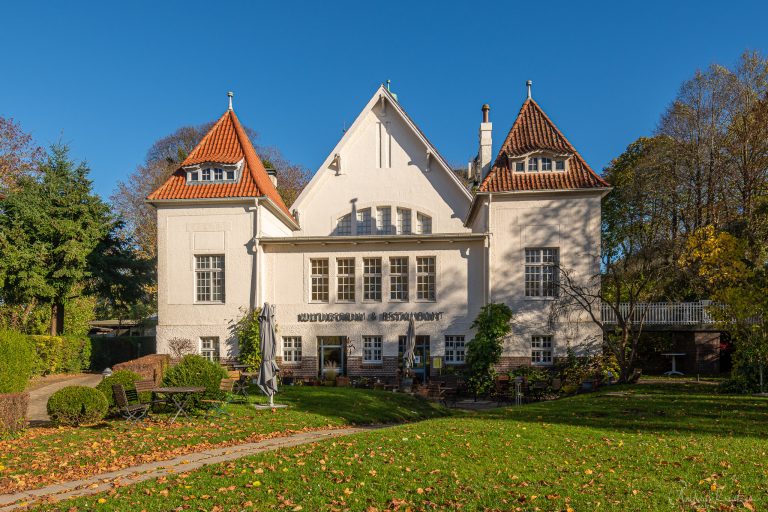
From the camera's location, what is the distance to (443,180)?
26406mm

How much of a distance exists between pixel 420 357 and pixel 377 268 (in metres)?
4.18

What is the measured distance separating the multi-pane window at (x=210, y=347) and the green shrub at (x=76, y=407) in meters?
9.85

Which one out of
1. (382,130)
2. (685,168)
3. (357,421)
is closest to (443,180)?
(382,130)

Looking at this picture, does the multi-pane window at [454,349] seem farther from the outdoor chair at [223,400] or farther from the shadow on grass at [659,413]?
the outdoor chair at [223,400]

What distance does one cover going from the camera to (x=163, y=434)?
10797 millimetres

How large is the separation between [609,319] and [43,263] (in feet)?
88.1

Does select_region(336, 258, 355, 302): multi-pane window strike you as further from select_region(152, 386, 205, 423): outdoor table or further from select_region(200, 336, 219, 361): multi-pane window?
select_region(152, 386, 205, 423): outdoor table

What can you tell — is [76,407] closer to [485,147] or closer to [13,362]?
[13,362]

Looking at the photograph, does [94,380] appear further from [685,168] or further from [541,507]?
[685,168]

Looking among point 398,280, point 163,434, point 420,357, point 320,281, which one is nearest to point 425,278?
point 398,280

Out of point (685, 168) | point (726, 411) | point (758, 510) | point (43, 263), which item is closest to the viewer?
point (758, 510)

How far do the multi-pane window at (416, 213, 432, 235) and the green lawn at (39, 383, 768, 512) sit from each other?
51.3 ft

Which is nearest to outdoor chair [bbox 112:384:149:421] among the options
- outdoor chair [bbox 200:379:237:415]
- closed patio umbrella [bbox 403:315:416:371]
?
outdoor chair [bbox 200:379:237:415]

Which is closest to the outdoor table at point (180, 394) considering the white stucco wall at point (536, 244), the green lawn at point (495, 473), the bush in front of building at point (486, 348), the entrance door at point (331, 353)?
the green lawn at point (495, 473)
